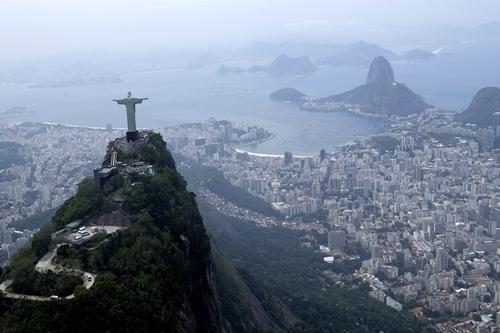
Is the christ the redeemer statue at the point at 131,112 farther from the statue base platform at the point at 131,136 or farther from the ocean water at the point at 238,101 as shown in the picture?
the ocean water at the point at 238,101

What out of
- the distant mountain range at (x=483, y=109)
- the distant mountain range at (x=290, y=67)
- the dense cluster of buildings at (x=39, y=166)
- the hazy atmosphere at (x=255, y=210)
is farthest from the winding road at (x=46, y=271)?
the distant mountain range at (x=290, y=67)

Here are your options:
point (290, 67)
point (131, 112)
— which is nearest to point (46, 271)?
point (131, 112)

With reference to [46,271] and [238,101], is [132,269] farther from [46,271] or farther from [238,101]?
[238,101]

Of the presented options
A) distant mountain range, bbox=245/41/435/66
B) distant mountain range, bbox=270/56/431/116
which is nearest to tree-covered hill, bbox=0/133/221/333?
distant mountain range, bbox=270/56/431/116

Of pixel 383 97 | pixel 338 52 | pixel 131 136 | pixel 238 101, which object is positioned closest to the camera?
pixel 131 136

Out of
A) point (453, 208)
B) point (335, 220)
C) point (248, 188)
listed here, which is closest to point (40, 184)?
point (248, 188)

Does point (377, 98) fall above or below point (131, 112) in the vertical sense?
below
